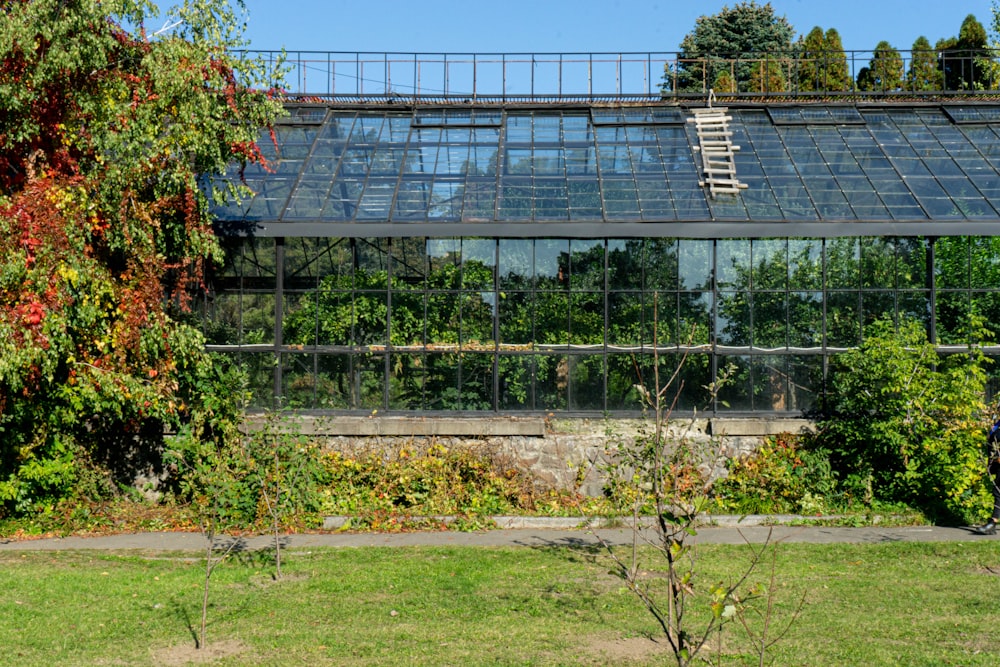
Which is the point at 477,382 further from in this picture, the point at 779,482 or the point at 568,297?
the point at 779,482

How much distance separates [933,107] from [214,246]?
54.8ft

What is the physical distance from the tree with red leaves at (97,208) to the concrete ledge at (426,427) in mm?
1791

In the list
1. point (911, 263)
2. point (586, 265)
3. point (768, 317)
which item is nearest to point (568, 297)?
point (586, 265)

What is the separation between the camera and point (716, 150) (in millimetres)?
20734

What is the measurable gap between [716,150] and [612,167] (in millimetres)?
2402

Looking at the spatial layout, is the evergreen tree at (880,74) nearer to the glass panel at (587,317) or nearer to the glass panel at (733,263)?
the glass panel at (733,263)

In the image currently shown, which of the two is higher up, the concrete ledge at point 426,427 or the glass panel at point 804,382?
the glass panel at point 804,382

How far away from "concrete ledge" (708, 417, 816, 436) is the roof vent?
14.5ft

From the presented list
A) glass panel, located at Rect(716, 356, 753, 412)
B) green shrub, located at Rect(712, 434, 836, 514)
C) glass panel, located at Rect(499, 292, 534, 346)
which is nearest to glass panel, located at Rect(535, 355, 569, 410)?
glass panel, located at Rect(499, 292, 534, 346)

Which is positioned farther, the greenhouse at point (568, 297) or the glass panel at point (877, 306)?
the glass panel at point (877, 306)

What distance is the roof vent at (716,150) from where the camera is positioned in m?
19.2

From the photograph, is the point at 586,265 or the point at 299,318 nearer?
the point at 299,318

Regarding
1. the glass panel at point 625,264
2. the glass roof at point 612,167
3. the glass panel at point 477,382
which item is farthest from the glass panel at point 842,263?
the glass panel at point 477,382

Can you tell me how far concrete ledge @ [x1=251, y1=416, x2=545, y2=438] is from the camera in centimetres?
1661
